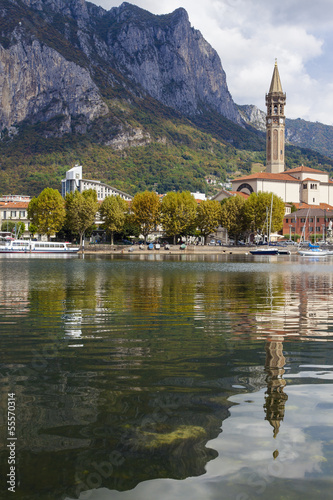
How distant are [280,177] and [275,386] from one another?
14844 cm

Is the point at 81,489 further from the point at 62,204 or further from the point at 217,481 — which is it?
the point at 62,204

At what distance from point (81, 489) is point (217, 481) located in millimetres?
Answer: 1429

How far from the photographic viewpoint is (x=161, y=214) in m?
121

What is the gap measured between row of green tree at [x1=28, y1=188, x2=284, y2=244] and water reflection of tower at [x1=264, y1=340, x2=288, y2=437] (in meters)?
102

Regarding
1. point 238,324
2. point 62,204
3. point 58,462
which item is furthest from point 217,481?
point 62,204

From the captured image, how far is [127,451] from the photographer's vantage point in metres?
5.84

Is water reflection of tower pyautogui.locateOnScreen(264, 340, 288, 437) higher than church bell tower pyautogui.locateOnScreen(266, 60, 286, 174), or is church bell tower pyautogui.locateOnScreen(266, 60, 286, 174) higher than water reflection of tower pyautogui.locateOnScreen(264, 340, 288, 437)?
church bell tower pyautogui.locateOnScreen(266, 60, 286, 174)

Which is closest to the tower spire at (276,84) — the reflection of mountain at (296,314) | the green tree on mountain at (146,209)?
the green tree on mountain at (146,209)

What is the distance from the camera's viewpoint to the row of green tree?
366 ft

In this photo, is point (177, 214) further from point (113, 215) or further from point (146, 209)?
point (113, 215)

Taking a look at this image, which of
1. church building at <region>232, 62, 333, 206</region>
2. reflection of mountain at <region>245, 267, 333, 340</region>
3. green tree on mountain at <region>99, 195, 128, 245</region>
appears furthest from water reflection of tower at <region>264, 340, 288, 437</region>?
church building at <region>232, 62, 333, 206</region>

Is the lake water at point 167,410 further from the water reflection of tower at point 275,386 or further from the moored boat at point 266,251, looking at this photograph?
the moored boat at point 266,251

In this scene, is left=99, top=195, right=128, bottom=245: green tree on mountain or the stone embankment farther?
left=99, top=195, right=128, bottom=245: green tree on mountain

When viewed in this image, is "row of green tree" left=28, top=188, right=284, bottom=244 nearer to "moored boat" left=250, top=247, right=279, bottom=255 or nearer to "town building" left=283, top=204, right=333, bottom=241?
"moored boat" left=250, top=247, right=279, bottom=255
